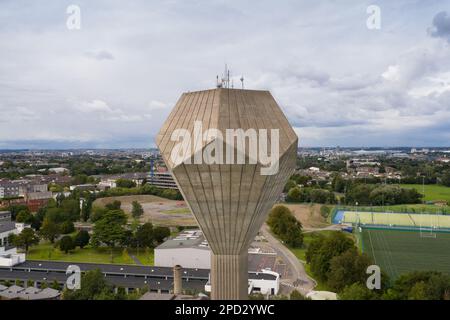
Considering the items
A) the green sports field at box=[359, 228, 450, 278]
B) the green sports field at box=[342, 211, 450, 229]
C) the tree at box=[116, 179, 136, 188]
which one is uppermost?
the tree at box=[116, 179, 136, 188]

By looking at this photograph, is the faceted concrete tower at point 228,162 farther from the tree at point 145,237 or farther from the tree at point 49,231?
the tree at point 49,231

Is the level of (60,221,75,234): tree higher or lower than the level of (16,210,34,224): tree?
lower

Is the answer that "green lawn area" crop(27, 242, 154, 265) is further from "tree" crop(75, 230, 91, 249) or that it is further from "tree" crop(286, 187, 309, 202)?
"tree" crop(286, 187, 309, 202)

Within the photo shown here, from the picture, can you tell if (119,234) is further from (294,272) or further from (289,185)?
(289,185)

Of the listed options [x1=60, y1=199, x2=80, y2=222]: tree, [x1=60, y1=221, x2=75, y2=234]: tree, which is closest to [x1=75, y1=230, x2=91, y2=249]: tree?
[x1=60, y1=221, x2=75, y2=234]: tree

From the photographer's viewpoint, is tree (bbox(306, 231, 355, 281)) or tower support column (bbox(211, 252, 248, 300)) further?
tree (bbox(306, 231, 355, 281))

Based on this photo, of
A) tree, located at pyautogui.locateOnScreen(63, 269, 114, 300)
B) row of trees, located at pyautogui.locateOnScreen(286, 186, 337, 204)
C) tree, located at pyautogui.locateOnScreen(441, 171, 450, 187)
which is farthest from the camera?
tree, located at pyautogui.locateOnScreen(441, 171, 450, 187)

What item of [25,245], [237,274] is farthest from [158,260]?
[237,274]
